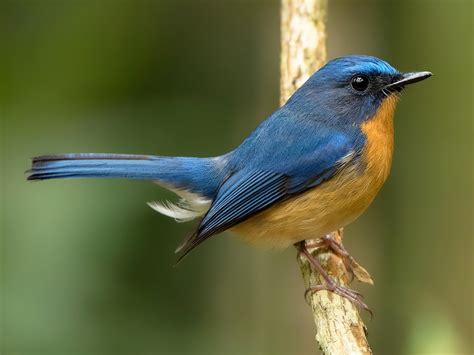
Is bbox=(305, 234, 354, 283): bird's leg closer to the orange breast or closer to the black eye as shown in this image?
the orange breast

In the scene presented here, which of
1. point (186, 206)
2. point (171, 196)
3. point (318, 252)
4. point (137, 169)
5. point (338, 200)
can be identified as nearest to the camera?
point (338, 200)

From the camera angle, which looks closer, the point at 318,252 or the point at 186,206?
the point at 318,252

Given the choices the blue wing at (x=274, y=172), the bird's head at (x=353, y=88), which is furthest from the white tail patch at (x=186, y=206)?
the bird's head at (x=353, y=88)

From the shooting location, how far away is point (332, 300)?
11.5 ft

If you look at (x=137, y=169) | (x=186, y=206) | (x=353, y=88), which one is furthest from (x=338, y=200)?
(x=137, y=169)

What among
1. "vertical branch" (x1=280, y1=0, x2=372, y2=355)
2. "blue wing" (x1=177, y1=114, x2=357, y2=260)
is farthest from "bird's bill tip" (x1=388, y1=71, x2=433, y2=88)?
"vertical branch" (x1=280, y1=0, x2=372, y2=355)

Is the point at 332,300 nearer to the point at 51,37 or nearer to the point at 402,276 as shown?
the point at 402,276

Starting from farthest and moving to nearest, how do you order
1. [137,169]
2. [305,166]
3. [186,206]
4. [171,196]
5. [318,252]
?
[171,196], [186,206], [318,252], [137,169], [305,166]

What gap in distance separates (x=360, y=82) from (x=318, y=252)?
99cm

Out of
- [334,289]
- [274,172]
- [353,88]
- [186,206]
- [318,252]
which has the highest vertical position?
[353,88]

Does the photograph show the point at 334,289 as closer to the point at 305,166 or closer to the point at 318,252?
the point at 318,252

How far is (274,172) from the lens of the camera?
3.77m

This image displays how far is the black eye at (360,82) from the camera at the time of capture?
12.2 feet

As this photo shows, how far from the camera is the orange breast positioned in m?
3.57
